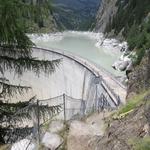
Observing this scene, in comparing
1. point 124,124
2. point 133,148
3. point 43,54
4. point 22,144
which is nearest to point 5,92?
point 22,144

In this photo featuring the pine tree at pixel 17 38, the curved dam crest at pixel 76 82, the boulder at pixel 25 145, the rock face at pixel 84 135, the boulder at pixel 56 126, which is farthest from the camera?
the curved dam crest at pixel 76 82

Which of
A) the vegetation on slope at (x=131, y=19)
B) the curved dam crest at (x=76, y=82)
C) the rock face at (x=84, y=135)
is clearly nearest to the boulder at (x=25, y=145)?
the rock face at (x=84, y=135)

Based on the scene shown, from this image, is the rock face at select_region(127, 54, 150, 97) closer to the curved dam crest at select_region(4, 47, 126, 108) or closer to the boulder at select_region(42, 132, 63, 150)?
the boulder at select_region(42, 132, 63, 150)

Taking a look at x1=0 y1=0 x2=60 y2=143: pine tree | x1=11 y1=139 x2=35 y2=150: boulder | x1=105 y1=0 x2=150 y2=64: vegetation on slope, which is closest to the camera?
x1=11 y1=139 x2=35 y2=150: boulder

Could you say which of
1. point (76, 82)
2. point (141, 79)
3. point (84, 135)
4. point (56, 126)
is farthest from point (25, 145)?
point (76, 82)

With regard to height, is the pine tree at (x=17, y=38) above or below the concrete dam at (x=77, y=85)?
above

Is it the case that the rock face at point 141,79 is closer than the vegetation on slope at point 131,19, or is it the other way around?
the rock face at point 141,79

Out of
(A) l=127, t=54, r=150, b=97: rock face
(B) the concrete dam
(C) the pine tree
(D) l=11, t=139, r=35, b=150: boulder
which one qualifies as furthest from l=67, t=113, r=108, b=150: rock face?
(B) the concrete dam

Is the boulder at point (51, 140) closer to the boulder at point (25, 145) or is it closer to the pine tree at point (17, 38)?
the boulder at point (25, 145)

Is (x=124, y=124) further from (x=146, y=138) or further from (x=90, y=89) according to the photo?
(x=90, y=89)
